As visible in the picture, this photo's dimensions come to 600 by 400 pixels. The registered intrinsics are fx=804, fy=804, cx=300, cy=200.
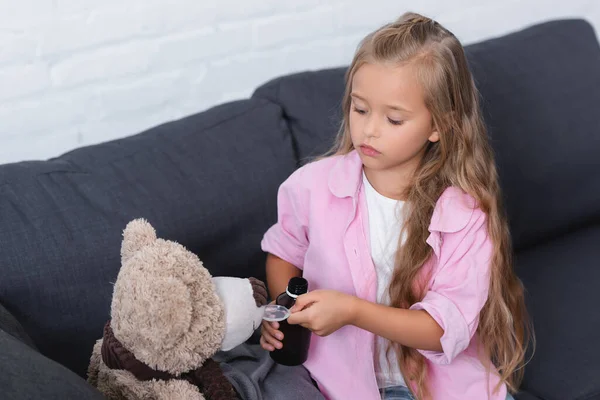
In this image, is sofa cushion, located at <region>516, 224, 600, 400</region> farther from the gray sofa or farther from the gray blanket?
the gray blanket

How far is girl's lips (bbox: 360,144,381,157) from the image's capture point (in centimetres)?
135

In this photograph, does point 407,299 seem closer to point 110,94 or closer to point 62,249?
point 62,249

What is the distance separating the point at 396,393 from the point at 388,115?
1.80ft

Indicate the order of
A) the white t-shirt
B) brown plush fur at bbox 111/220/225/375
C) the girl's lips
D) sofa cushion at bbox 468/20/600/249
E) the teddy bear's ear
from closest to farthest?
1. brown plush fur at bbox 111/220/225/375
2. the teddy bear's ear
3. the girl's lips
4. the white t-shirt
5. sofa cushion at bbox 468/20/600/249

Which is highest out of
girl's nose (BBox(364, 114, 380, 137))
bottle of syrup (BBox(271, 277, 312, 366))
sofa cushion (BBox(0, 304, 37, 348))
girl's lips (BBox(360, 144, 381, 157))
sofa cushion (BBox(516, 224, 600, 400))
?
girl's nose (BBox(364, 114, 380, 137))

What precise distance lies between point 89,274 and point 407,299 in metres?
0.58

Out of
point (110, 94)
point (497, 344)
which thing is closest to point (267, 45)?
point (110, 94)

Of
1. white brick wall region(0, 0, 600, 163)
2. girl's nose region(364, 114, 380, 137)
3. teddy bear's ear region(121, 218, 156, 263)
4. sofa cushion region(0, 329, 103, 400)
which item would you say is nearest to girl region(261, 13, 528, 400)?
girl's nose region(364, 114, 380, 137)

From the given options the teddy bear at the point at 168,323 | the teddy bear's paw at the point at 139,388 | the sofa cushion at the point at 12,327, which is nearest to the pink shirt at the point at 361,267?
the teddy bear at the point at 168,323

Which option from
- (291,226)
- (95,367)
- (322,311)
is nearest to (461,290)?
(322,311)

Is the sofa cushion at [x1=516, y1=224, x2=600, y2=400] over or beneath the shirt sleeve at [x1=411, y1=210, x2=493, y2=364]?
beneath

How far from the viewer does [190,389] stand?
1223 mm

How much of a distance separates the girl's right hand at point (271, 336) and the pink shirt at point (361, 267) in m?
0.16

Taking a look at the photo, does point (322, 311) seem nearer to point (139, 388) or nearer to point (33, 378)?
point (139, 388)
